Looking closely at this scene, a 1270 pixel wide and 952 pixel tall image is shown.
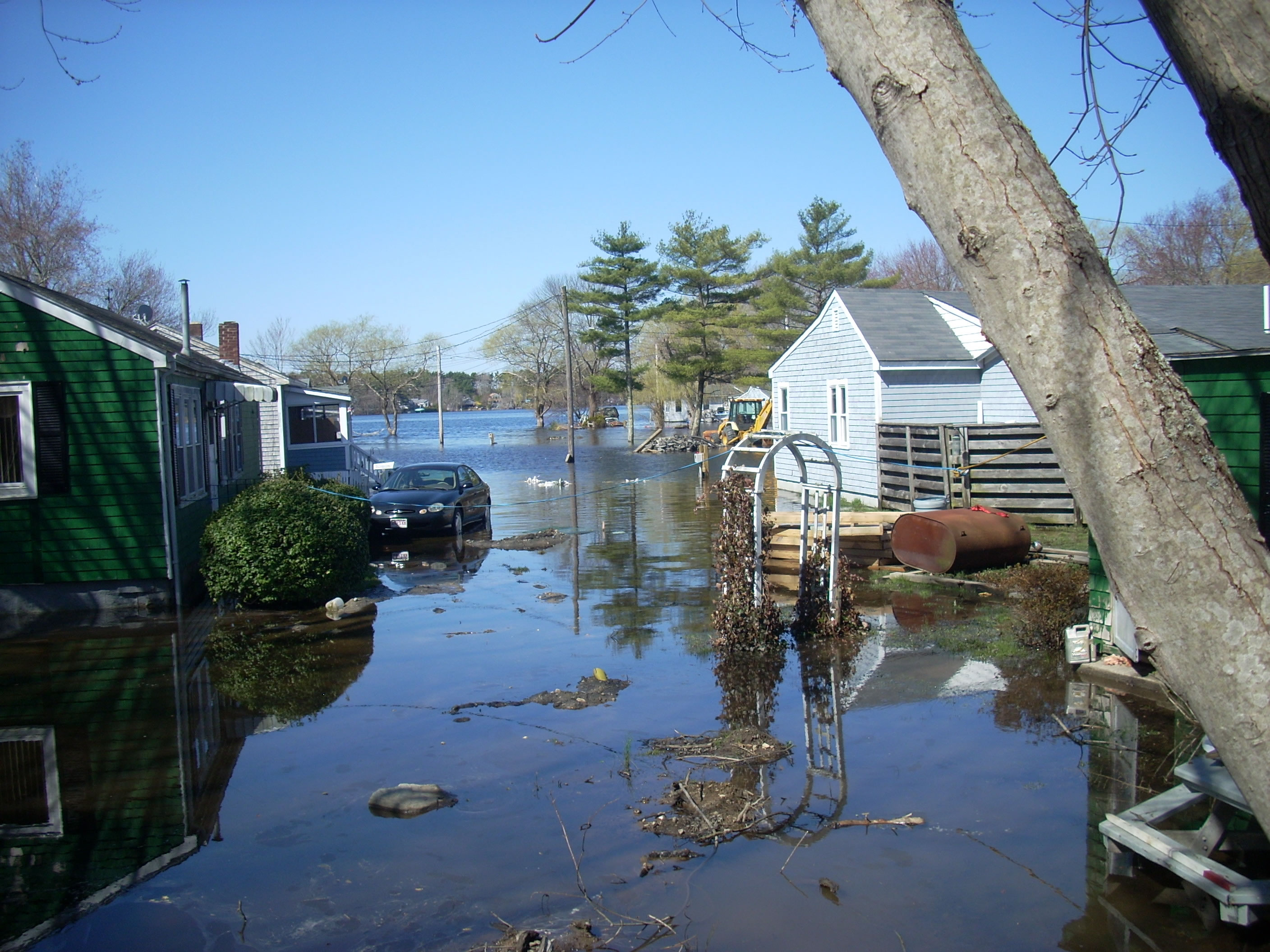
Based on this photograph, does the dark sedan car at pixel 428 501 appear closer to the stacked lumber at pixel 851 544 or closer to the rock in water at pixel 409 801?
the stacked lumber at pixel 851 544

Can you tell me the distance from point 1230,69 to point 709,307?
57188 millimetres

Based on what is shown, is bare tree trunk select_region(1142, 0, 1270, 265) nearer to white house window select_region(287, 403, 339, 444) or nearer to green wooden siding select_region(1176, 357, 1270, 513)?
green wooden siding select_region(1176, 357, 1270, 513)

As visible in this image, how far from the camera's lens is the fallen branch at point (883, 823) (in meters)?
6.08

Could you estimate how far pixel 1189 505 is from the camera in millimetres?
1739

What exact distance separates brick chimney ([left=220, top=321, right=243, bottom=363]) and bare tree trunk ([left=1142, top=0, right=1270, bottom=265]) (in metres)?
28.7

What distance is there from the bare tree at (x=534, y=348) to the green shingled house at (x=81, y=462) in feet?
230

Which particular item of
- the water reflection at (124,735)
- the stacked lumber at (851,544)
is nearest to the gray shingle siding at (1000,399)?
the stacked lumber at (851,544)

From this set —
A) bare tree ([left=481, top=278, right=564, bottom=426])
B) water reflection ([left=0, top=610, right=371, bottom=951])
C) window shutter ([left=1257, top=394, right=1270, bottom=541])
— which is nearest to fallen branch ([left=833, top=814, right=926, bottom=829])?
water reflection ([left=0, top=610, right=371, bottom=951])

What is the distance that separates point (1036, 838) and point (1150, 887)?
71 centimetres

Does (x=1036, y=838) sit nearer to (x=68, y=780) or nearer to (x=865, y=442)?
(x=68, y=780)

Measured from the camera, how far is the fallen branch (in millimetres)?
6082

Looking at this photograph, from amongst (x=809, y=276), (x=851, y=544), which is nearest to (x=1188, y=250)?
(x=809, y=276)

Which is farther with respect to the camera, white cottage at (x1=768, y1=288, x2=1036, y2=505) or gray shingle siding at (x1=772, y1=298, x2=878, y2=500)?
gray shingle siding at (x1=772, y1=298, x2=878, y2=500)

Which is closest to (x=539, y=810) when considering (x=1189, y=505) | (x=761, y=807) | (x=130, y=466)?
(x=761, y=807)
